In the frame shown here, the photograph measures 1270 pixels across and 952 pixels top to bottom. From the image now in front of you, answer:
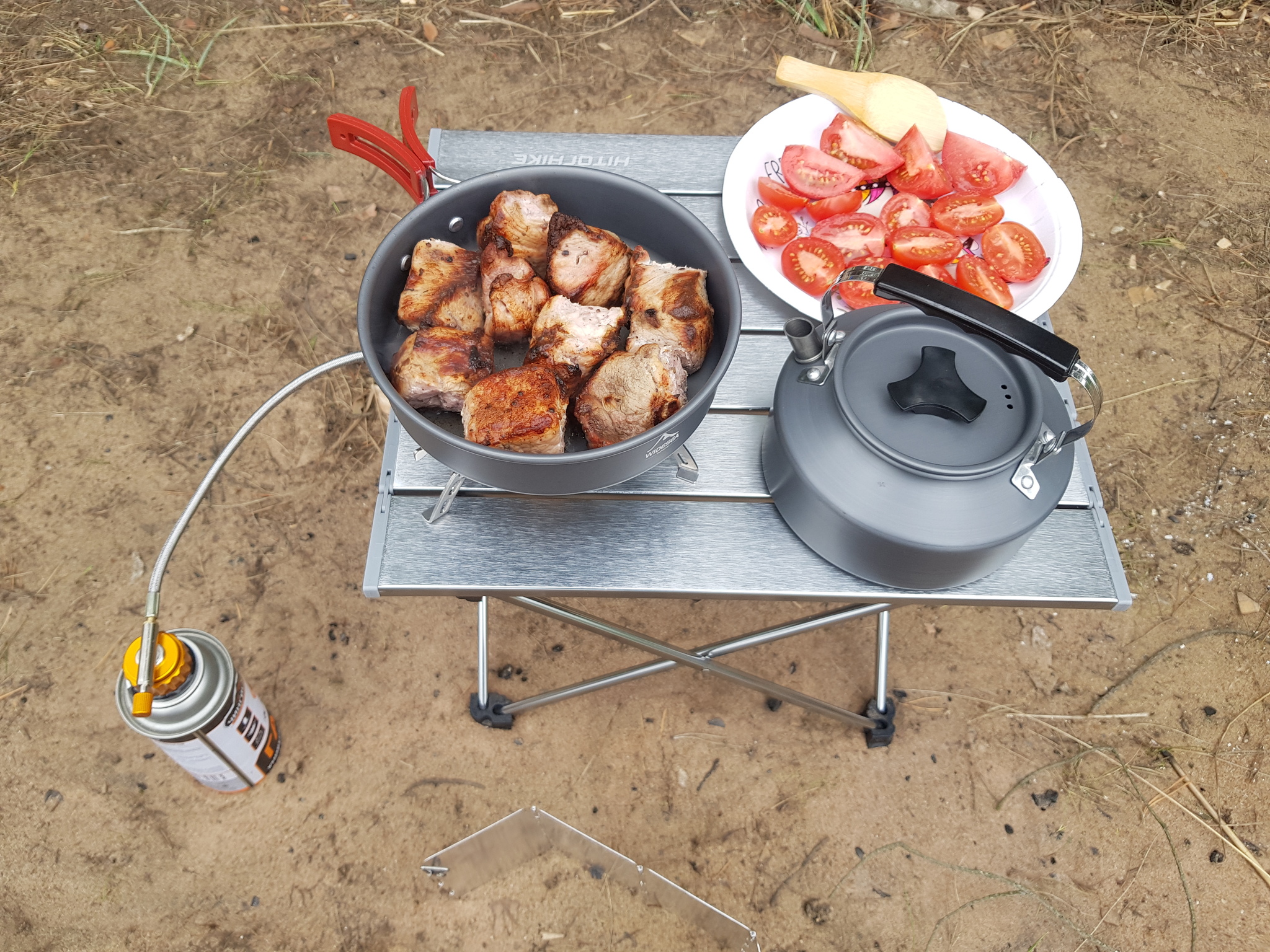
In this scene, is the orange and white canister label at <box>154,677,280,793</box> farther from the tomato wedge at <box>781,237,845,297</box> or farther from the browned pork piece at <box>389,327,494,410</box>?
the tomato wedge at <box>781,237,845,297</box>

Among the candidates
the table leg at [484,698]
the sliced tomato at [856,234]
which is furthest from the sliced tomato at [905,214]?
the table leg at [484,698]

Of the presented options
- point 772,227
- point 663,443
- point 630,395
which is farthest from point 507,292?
point 772,227

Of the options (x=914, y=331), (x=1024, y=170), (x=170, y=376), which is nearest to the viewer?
(x=914, y=331)

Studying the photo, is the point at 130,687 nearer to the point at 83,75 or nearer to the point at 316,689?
the point at 316,689

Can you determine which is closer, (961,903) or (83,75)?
(961,903)

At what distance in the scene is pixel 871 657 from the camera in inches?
111

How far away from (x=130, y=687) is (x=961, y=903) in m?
2.31

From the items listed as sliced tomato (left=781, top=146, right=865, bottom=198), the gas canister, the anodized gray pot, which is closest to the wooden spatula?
sliced tomato (left=781, top=146, right=865, bottom=198)

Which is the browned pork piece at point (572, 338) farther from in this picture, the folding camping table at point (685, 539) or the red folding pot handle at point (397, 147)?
the red folding pot handle at point (397, 147)

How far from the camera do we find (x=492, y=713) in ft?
8.47

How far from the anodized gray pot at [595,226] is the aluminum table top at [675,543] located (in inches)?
9.4

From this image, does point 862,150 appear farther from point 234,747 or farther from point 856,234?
point 234,747

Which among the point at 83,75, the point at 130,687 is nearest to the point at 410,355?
the point at 130,687

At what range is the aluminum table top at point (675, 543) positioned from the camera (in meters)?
1.67
